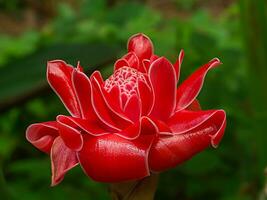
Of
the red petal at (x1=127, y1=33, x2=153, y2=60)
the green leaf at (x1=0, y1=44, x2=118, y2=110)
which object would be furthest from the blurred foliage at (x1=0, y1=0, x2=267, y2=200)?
the red petal at (x1=127, y1=33, x2=153, y2=60)

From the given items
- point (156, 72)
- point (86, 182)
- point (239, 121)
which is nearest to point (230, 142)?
point (239, 121)

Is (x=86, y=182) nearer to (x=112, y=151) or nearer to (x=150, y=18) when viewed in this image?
(x=150, y=18)

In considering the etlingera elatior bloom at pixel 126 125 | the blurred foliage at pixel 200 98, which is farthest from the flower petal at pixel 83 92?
the blurred foliage at pixel 200 98

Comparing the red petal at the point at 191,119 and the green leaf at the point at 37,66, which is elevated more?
the red petal at the point at 191,119

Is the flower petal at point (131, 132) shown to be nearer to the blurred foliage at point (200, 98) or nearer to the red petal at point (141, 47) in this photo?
the red petal at point (141, 47)

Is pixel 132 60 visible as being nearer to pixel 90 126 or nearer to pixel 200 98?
pixel 90 126

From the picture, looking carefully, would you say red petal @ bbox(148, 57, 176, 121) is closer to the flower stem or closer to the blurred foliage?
the flower stem

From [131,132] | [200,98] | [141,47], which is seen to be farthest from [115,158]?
[200,98]
